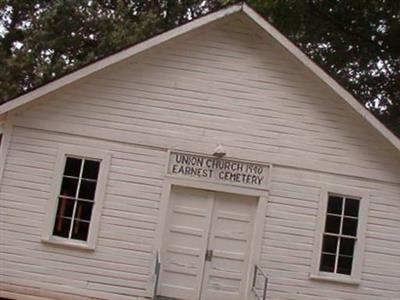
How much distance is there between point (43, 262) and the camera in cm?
1155

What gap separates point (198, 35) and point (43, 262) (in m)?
5.01

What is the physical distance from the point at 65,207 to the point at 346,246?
5228mm

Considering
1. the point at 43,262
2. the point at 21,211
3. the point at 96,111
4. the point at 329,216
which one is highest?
the point at 96,111

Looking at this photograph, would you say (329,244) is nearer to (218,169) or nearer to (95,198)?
(218,169)

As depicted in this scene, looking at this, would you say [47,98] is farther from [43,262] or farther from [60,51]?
[60,51]

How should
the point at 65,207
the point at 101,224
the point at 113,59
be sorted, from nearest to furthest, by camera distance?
the point at 113,59
the point at 101,224
the point at 65,207

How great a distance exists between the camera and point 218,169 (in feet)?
38.9

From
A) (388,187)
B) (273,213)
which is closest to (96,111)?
(273,213)

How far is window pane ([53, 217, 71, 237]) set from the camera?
11695 mm

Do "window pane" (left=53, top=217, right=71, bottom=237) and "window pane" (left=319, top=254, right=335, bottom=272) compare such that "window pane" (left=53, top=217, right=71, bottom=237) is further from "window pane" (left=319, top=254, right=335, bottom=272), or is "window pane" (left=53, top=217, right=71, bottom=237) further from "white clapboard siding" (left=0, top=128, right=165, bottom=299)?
"window pane" (left=319, top=254, right=335, bottom=272)

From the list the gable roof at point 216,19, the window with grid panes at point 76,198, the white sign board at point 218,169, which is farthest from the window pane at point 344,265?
the window with grid panes at point 76,198

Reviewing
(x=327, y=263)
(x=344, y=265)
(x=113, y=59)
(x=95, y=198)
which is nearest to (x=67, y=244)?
(x=95, y=198)

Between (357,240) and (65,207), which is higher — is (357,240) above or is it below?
above

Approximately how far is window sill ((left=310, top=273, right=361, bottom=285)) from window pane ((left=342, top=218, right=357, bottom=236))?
2.66 ft
